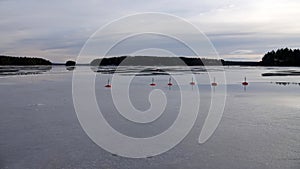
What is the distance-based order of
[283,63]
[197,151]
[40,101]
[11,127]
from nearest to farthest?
1. [197,151]
2. [11,127]
3. [40,101]
4. [283,63]

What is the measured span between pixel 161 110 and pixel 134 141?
13.7ft

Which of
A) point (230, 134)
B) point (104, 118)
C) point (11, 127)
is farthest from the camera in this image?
point (104, 118)

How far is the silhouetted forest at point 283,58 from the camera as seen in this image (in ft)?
324

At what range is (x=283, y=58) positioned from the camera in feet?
339

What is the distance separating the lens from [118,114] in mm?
10641

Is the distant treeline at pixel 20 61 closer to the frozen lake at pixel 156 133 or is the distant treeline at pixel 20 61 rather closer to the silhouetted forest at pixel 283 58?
the silhouetted forest at pixel 283 58

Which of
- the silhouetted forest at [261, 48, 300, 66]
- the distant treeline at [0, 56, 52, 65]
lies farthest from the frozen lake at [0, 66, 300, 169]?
the distant treeline at [0, 56, 52, 65]

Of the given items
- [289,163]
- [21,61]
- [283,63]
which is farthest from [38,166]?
[21,61]

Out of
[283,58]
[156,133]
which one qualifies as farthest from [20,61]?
[156,133]

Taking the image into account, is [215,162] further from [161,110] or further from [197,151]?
[161,110]

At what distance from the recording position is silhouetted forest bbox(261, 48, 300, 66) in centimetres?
9866

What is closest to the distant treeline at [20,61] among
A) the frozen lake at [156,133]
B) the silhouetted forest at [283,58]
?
the silhouetted forest at [283,58]

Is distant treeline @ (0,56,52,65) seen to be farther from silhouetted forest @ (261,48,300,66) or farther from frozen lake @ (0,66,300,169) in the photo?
frozen lake @ (0,66,300,169)

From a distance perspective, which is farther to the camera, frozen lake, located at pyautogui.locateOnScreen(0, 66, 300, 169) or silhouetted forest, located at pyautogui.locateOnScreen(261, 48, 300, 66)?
silhouetted forest, located at pyautogui.locateOnScreen(261, 48, 300, 66)
